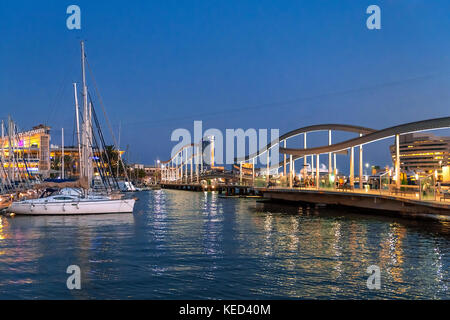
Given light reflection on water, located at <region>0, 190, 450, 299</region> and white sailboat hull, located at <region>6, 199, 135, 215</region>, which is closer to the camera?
light reflection on water, located at <region>0, 190, 450, 299</region>

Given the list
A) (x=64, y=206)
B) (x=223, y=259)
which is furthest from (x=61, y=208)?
(x=223, y=259)

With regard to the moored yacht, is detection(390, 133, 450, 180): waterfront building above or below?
above

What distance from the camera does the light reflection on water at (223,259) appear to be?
1750cm

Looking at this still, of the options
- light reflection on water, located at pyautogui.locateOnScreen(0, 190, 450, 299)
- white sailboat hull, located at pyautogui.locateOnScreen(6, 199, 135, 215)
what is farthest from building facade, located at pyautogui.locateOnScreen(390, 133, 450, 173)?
white sailboat hull, located at pyautogui.locateOnScreen(6, 199, 135, 215)

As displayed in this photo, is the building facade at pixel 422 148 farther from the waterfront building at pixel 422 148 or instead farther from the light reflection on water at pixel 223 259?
the light reflection on water at pixel 223 259

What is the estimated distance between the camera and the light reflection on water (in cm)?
1750

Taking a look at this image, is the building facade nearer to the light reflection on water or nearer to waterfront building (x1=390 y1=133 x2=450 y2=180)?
waterfront building (x1=390 y1=133 x2=450 y2=180)

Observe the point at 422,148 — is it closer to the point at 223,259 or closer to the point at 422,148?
the point at 422,148

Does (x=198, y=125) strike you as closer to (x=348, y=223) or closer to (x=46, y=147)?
(x=46, y=147)

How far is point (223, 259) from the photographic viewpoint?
76.7 ft

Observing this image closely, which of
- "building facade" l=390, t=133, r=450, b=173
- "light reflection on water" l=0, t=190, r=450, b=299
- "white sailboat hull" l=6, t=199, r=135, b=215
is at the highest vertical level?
"building facade" l=390, t=133, r=450, b=173

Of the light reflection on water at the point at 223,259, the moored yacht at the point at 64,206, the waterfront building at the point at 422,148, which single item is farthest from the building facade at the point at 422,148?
the moored yacht at the point at 64,206

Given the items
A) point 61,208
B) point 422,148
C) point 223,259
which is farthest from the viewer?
point 422,148
